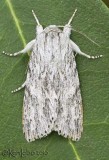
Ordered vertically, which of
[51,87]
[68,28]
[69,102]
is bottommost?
[69,102]

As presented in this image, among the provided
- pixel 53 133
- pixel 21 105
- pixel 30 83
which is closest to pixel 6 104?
pixel 21 105

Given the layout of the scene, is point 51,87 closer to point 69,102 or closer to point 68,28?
point 69,102

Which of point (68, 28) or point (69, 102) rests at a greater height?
point (68, 28)

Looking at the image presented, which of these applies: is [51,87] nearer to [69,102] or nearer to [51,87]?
[51,87]

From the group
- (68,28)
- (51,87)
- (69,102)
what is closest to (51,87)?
(51,87)

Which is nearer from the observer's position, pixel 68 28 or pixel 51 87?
pixel 68 28

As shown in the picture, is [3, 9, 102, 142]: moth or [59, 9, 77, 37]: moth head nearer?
[59, 9, 77, 37]: moth head

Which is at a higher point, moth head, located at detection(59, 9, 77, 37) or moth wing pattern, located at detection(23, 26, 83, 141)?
moth head, located at detection(59, 9, 77, 37)
